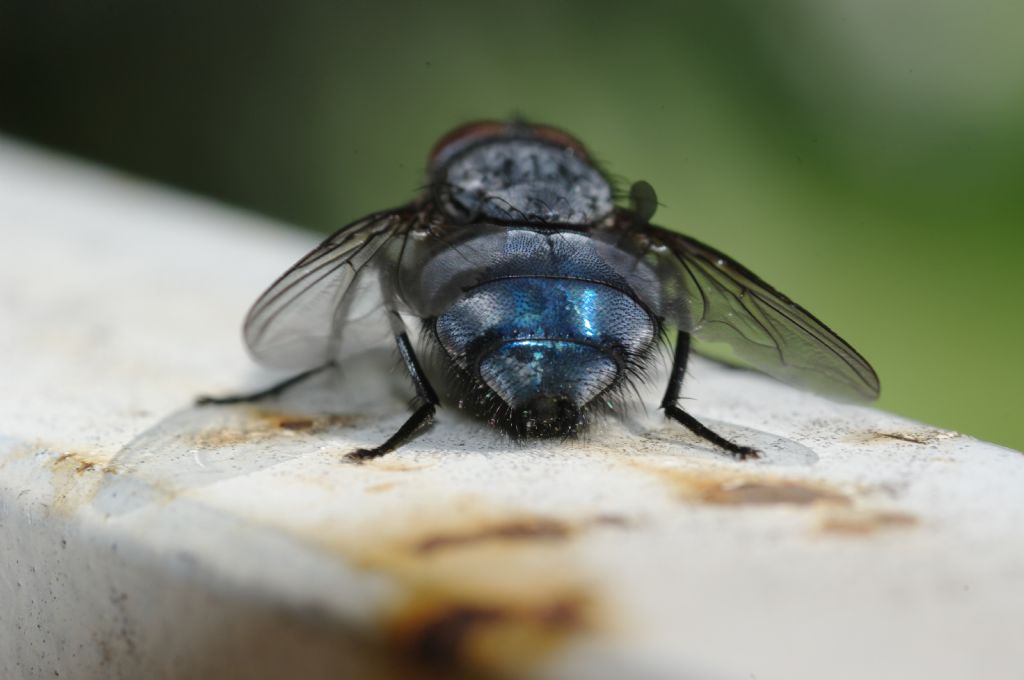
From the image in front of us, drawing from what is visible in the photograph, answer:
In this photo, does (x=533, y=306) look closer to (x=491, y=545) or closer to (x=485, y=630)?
(x=491, y=545)

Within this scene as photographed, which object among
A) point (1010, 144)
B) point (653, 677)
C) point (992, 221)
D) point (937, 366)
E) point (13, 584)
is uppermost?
point (1010, 144)

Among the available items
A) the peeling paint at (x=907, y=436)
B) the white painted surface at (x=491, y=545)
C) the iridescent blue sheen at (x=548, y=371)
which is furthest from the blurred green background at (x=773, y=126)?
the white painted surface at (x=491, y=545)

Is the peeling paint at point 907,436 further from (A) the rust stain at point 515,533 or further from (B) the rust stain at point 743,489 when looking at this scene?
(A) the rust stain at point 515,533

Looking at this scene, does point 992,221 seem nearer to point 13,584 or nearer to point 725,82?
point 725,82

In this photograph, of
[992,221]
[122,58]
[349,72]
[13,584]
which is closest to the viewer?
[13,584]

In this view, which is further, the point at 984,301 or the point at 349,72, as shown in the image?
the point at 349,72

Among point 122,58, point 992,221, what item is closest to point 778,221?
point 992,221
